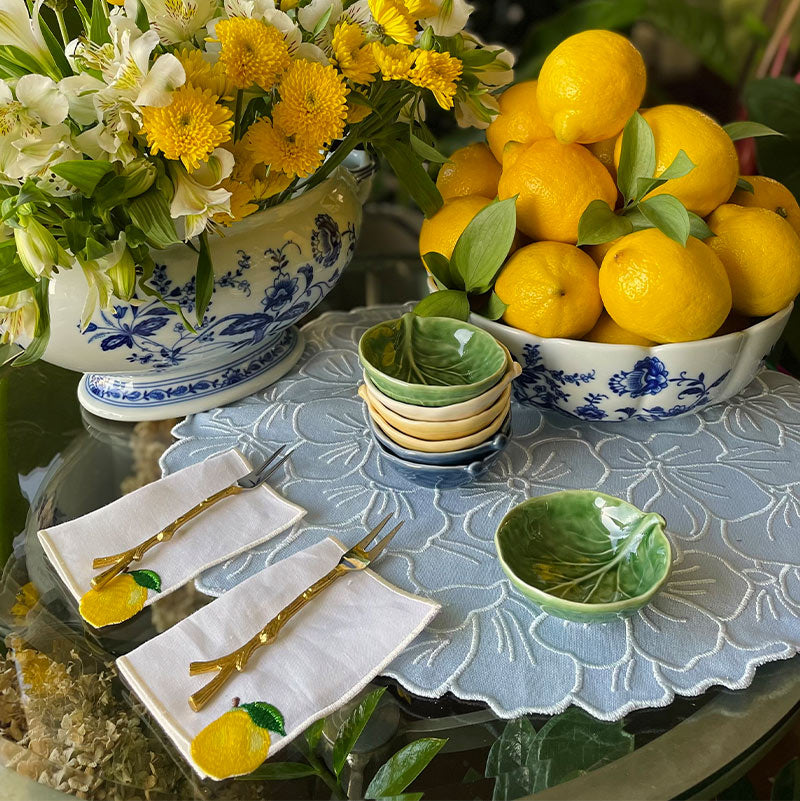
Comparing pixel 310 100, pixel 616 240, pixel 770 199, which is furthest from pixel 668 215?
pixel 310 100

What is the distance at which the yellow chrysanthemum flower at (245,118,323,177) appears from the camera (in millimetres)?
579

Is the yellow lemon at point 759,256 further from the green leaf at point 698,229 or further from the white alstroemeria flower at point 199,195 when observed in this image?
the white alstroemeria flower at point 199,195

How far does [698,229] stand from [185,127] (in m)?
0.39

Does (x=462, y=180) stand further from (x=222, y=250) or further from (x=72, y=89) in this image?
(x=72, y=89)

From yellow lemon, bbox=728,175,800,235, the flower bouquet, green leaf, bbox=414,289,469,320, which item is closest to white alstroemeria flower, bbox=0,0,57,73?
the flower bouquet

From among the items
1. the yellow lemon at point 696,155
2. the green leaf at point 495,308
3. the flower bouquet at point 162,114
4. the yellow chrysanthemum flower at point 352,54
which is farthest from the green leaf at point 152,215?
the yellow lemon at point 696,155

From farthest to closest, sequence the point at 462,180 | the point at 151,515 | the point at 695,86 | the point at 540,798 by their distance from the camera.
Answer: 1. the point at 695,86
2. the point at 462,180
3. the point at 151,515
4. the point at 540,798

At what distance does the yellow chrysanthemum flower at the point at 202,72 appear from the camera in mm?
536

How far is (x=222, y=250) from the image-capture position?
2.22 ft

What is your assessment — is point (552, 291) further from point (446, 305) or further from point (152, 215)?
point (152, 215)

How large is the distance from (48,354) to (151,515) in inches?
6.4

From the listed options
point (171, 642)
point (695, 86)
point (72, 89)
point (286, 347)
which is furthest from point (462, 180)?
point (695, 86)

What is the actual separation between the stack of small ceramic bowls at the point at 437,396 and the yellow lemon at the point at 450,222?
7cm

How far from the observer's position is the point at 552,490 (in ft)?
2.20
